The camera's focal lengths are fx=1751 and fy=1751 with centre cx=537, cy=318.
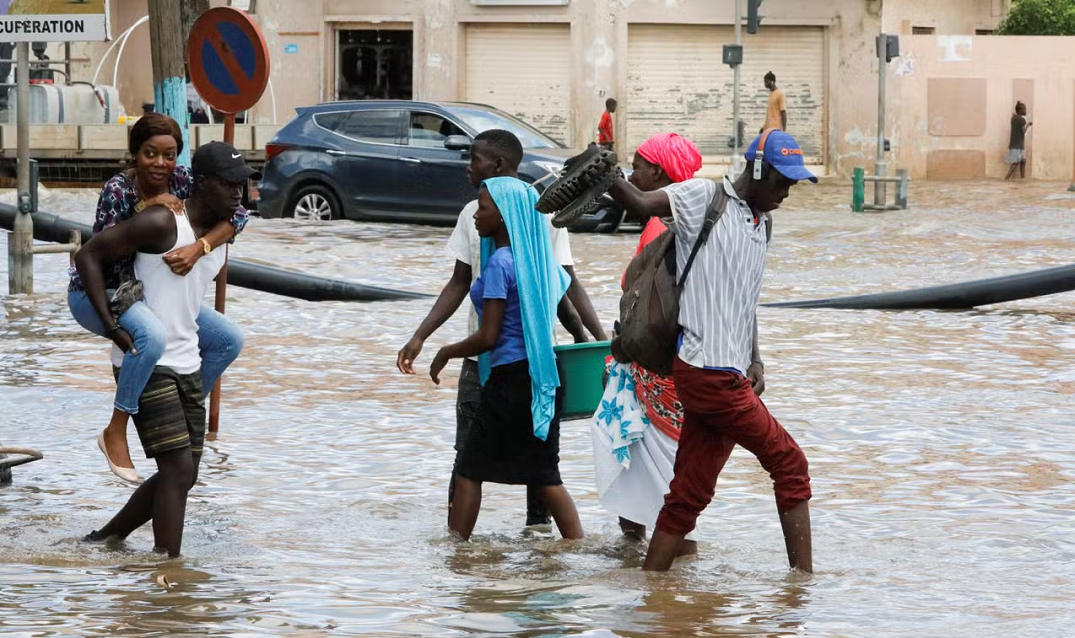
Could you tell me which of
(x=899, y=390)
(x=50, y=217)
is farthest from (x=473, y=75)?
(x=899, y=390)

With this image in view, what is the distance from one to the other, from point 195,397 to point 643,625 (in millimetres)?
1723

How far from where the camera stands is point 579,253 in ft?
58.6

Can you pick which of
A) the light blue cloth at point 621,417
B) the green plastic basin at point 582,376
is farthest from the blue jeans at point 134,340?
the light blue cloth at point 621,417

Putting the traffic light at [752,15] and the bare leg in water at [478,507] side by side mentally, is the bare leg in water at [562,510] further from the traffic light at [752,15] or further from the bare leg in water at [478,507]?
the traffic light at [752,15]

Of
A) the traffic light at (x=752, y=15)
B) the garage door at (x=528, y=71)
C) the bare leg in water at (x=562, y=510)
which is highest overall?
the traffic light at (x=752, y=15)

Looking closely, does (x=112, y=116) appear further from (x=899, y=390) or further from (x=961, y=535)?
(x=961, y=535)

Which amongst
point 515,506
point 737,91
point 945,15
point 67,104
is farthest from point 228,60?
point 945,15

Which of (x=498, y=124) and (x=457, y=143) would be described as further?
(x=498, y=124)

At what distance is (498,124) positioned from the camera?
20234 millimetres

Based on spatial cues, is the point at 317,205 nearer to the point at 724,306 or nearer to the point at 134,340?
the point at 134,340

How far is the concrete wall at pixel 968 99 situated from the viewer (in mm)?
33188

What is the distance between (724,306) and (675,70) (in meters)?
28.8

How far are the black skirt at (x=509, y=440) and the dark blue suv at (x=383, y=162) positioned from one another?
44.3 ft

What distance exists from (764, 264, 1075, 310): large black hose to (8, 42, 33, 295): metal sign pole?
594cm
